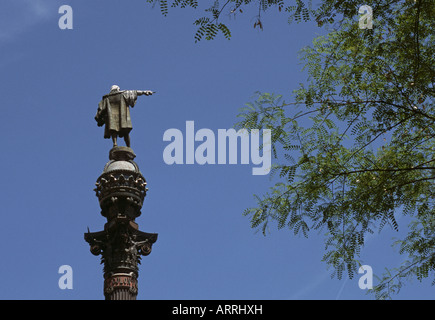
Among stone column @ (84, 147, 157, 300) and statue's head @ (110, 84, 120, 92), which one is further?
statue's head @ (110, 84, 120, 92)

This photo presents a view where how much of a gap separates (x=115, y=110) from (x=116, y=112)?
0.05m

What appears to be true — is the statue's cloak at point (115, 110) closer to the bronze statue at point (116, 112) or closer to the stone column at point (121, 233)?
the bronze statue at point (116, 112)

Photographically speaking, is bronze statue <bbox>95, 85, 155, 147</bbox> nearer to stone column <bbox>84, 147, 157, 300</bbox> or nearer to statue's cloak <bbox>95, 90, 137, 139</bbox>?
statue's cloak <bbox>95, 90, 137, 139</bbox>

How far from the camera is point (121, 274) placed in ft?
45.9

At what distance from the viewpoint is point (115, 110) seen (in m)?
16.4

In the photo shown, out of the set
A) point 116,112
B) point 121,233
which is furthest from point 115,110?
point 121,233

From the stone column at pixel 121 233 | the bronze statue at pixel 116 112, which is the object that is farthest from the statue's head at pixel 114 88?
the stone column at pixel 121 233

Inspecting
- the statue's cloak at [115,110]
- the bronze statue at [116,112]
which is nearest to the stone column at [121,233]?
the bronze statue at [116,112]

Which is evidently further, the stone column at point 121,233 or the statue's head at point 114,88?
the statue's head at point 114,88

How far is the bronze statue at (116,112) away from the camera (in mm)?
16031

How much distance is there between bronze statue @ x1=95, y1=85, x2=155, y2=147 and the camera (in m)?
16.0

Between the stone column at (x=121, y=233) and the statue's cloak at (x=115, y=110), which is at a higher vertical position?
the statue's cloak at (x=115, y=110)

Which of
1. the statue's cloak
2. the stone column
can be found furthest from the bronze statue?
the stone column

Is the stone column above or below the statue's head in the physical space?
below
